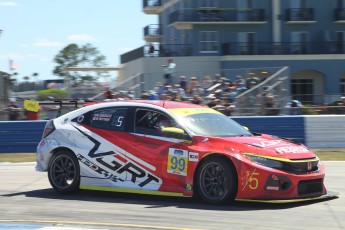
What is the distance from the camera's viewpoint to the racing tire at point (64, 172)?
10133 mm

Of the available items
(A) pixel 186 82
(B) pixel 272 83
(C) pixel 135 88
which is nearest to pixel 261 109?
(B) pixel 272 83

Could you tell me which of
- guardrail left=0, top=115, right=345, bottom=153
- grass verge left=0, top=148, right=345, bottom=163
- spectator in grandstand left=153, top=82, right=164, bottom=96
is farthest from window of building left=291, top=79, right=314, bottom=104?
grass verge left=0, top=148, right=345, bottom=163

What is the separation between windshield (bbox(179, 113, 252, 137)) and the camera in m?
9.33

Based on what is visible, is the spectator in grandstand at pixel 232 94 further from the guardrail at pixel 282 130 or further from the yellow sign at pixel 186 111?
the yellow sign at pixel 186 111

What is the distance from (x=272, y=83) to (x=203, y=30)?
2616 cm

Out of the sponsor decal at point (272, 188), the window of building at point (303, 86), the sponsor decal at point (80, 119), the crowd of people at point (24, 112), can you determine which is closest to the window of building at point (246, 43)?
the window of building at point (303, 86)

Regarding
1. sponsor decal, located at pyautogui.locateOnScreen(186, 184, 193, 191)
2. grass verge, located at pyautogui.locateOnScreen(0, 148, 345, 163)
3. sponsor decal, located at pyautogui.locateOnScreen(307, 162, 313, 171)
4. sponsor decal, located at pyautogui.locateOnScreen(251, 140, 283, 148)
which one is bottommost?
grass verge, located at pyautogui.locateOnScreen(0, 148, 345, 163)

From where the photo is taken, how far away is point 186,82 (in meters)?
23.6

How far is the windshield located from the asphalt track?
3.42 ft

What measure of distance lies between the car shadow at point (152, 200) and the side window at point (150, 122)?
3.33 ft

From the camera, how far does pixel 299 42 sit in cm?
4619

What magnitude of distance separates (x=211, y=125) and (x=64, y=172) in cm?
254

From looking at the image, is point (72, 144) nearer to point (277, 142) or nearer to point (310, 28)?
point (277, 142)

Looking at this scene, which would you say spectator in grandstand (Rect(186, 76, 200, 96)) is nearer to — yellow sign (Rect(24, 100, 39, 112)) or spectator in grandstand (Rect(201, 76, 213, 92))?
spectator in grandstand (Rect(201, 76, 213, 92))
